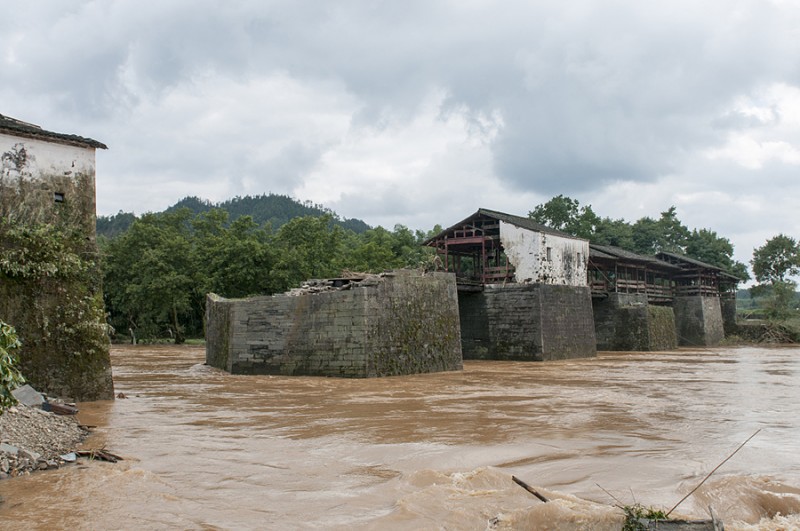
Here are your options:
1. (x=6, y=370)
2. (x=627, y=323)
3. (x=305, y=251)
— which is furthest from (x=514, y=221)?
(x=6, y=370)

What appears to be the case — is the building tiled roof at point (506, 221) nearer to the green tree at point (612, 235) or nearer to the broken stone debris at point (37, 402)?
the broken stone debris at point (37, 402)

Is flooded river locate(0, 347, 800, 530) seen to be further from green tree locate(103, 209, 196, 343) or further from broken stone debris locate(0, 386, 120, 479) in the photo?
green tree locate(103, 209, 196, 343)

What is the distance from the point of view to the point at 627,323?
32.3 meters

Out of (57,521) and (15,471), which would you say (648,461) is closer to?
(57,521)

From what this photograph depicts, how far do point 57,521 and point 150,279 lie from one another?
115 ft

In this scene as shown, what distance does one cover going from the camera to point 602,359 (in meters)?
26.4

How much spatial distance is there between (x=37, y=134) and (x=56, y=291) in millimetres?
2924

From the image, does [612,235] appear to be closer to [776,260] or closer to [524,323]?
[776,260]

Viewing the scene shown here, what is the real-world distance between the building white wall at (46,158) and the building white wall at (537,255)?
697 inches

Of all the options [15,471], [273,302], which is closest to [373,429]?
[15,471]

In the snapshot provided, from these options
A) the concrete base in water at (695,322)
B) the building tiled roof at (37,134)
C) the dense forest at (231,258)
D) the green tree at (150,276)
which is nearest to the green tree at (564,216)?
the dense forest at (231,258)

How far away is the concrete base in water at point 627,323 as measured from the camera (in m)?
32.0

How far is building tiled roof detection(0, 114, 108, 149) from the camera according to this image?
1156 centimetres

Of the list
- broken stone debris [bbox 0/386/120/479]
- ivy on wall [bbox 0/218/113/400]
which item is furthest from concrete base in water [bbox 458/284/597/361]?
broken stone debris [bbox 0/386/120/479]
